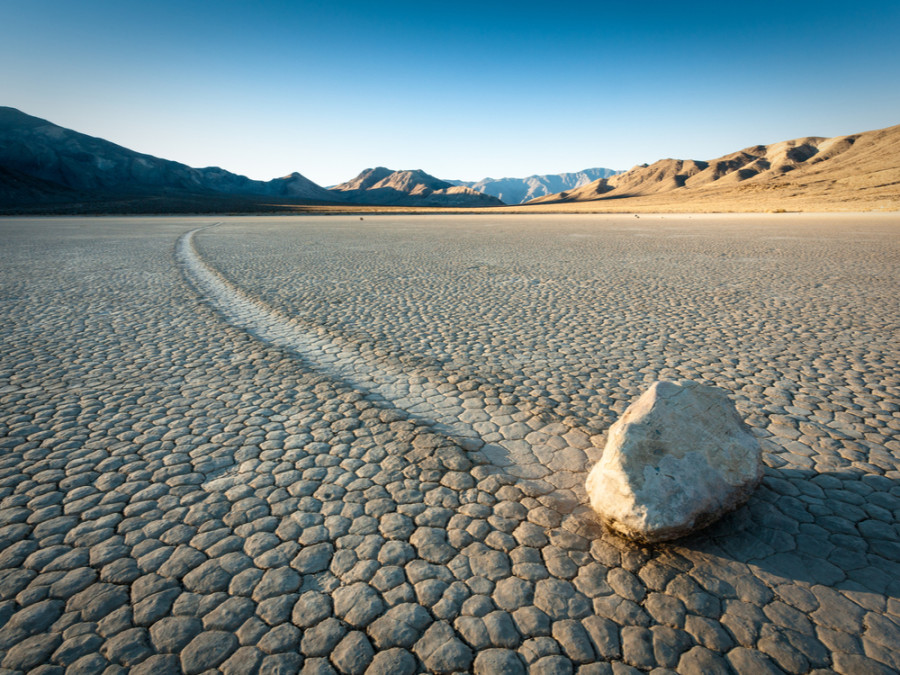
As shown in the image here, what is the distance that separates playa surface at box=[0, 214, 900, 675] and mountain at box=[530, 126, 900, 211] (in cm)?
5028

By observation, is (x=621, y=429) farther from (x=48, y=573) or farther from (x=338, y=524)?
(x=48, y=573)

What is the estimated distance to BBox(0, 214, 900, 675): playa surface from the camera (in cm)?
203

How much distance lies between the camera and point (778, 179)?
86.1 meters

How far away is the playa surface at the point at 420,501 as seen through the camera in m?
2.03

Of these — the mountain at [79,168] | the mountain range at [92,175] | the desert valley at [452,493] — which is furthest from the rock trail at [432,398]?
the mountain at [79,168]

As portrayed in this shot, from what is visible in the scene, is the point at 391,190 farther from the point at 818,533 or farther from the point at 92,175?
the point at 818,533

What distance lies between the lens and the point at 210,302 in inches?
336

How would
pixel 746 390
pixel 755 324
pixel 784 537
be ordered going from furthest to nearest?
1. pixel 755 324
2. pixel 746 390
3. pixel 784 537

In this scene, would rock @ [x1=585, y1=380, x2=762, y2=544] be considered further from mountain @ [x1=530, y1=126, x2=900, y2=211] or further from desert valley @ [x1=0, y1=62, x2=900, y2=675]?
mountain @ [x1=530, y1=126, x2=900, y2=211]

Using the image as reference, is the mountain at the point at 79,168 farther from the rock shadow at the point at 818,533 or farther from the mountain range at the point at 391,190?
the rock shadow at the point at 818,533

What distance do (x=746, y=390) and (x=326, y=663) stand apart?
13.8 ft

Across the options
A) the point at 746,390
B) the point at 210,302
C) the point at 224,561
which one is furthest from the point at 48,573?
the point at 210,302

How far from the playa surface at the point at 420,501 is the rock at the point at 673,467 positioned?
166 millimetres

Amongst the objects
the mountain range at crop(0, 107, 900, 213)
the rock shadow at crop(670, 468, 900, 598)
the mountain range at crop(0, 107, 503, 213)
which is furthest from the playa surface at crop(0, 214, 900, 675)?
the mountain range at crop(0, 107, 503, 213)
